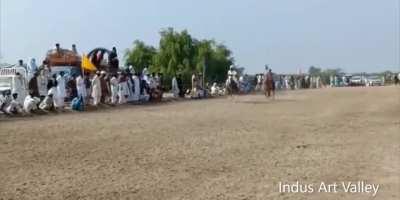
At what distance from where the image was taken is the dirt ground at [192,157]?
9.02 m

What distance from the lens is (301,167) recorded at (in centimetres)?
1071

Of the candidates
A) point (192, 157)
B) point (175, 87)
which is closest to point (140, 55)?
point (175, 87)

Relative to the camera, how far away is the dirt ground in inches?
355

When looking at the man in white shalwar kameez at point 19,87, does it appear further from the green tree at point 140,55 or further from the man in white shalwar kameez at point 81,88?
the green tree at point 140,55

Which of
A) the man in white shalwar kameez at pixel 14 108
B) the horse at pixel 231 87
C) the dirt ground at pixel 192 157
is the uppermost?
the horse at pixel 231 87

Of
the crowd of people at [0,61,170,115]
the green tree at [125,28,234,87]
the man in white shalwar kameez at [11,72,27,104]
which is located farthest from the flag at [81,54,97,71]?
the green tree at [125,28,234,87]

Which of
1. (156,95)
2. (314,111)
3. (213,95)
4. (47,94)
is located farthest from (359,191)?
(213,95)

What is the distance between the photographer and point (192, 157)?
1174 centimetres

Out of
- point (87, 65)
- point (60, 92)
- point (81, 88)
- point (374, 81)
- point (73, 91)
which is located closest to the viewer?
point (60, 92)

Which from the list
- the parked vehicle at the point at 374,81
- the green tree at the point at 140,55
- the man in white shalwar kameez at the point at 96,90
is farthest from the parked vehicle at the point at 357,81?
the man in white shalwar kameez at the point at 96,90

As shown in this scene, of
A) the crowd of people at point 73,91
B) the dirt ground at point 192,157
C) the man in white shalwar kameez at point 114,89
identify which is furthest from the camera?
the man in white shalwar kameez at point 114,89

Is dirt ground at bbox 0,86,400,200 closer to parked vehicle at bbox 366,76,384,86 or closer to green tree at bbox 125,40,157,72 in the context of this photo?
green tree at bbox 125,40,157,72

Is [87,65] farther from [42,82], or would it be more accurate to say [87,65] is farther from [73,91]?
[42,82]

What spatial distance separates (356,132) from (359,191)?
726 cm
